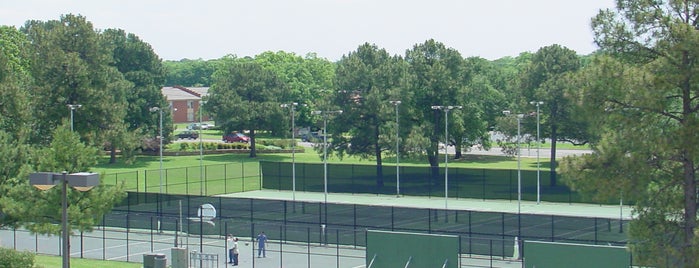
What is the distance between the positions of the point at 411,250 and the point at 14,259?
1293cm

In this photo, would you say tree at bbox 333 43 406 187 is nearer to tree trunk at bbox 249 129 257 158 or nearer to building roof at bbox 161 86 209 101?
tree trunk at bbox 249 129 257 158

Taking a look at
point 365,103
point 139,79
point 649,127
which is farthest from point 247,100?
point 649,127

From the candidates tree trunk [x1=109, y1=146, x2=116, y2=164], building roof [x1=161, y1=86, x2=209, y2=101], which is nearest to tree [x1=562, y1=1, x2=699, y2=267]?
tree trunk [x1=109, y1=146, x2=116, y2=164]

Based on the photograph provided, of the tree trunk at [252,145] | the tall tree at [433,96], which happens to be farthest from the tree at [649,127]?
the tree trunk at [252,145]

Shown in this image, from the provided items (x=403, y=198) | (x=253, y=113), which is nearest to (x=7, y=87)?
(x=403, y=198)

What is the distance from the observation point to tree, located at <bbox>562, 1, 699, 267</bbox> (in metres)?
23.7

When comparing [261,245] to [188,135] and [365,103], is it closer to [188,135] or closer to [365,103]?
[365,103]

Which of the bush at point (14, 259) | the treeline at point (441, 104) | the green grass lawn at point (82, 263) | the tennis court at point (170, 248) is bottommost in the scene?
the tennis court at point (170, 248)

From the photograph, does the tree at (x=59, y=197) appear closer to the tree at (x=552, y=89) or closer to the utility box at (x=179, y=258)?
the utility box at (x=179, y=258)

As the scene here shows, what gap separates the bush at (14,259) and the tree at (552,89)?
51507 millimetres

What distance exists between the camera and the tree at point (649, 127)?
2369 centimetres

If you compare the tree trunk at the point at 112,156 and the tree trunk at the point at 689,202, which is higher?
the tree trunk at the point at 689,202

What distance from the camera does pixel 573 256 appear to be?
1307 inches

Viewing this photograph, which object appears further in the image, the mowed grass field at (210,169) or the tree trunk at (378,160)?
the mowed grass field at (210,169)
